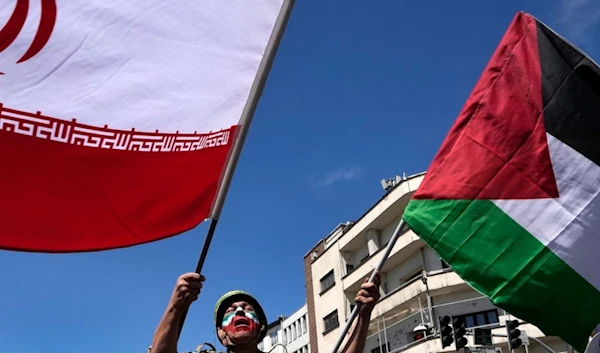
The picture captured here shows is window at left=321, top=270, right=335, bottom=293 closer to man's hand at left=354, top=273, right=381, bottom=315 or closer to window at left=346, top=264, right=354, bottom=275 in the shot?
window at left=346, top=264, right=354, bottom=275

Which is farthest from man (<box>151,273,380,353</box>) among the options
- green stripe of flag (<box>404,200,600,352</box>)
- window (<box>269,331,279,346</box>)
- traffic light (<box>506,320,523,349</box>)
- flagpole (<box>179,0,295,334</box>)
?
window (<box>269,331,279,346</box>)

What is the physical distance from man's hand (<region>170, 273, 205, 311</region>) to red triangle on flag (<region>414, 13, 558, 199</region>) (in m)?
2.18

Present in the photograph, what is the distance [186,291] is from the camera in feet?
9.91

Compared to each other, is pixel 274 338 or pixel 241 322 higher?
pixel 274 338

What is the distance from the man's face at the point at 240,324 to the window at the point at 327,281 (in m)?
33.7

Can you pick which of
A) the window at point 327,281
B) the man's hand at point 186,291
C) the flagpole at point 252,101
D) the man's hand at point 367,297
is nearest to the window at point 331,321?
the window at point 327,281

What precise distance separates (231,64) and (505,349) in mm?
25471

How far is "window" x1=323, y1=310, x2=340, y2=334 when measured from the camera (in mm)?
35562

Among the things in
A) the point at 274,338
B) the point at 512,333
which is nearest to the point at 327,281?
the point at 274,338

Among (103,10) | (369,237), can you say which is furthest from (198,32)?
(369,237)

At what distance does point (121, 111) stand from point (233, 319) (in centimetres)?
131

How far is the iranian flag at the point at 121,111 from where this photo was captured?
2872 millimetres

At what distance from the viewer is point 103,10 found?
3035mm

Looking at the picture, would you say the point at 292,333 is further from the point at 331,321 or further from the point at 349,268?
the point at 349,268
